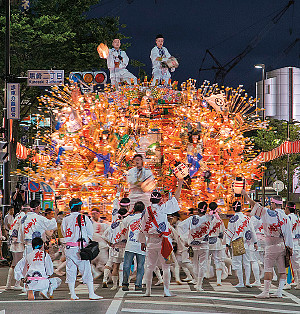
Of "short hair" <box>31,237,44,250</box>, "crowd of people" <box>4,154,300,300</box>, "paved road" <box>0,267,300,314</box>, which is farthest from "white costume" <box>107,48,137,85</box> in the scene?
"short hair" <box>31,237,44,250</box>

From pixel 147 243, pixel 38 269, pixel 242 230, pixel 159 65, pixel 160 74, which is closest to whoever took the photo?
pixel 38 269

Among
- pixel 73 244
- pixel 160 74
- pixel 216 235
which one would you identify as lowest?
pixel 216 235

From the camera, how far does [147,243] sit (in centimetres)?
1241

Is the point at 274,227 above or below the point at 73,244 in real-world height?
above

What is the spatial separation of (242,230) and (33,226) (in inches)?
189

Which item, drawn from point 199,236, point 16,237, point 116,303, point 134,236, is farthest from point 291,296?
point 16,237

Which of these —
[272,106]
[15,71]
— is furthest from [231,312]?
[272,106]

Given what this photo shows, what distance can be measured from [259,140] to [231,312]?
43781 millimetres

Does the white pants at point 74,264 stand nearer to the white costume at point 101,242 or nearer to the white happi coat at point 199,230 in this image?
the white happi coat at point 199,230

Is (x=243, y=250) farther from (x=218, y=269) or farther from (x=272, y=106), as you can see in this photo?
(x=272, y=106)

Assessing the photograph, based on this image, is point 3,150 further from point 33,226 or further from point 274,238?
point 274,238

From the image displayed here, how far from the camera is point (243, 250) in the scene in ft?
48.4

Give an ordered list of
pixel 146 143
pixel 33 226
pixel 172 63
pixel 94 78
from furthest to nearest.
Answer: pixel 172 63, pixel 94 78, pixel 146 143, pixel 33 226

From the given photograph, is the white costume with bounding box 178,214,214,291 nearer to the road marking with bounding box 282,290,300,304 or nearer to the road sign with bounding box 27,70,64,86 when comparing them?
the road marking with bounding box 282,290,300,304
